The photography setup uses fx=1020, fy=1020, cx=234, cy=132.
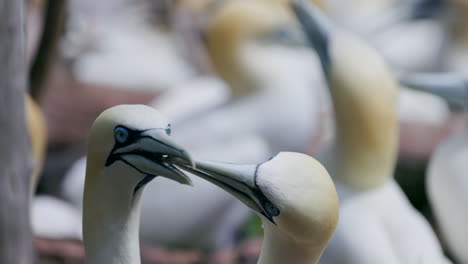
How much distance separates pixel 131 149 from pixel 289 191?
0.70 ft

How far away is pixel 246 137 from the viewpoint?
9.07 ft

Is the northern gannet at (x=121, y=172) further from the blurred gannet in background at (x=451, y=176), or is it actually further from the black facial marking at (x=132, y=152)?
the blurred gannet in background at (x=451, y=176)

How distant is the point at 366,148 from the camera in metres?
1.87

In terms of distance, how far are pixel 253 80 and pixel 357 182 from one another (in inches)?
42.7

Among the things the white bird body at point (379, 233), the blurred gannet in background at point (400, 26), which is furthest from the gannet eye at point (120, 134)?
the blurred gannet in background at point (400, 26)

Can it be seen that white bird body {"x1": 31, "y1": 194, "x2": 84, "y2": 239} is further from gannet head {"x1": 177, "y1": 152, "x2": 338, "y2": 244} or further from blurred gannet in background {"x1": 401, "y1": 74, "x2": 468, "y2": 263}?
gannet head {"x1": 177, "y1": 152, "x2": 338, "y2": 244}

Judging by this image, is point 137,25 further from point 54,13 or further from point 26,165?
point 26,165

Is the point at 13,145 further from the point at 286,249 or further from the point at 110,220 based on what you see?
the point at 286,249

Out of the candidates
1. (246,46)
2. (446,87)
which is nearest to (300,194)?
(446,87)

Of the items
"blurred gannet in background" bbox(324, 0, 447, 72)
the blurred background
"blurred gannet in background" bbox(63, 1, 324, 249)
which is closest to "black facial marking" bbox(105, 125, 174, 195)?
the blurred background

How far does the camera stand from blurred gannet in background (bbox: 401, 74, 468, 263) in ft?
6.73

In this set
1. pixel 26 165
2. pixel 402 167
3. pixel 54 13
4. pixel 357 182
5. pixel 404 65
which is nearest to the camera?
pixel 26 165

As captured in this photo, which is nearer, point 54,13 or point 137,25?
point 54,13

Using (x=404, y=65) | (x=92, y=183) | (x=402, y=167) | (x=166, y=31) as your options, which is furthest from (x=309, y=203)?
(x=166, y=31)
